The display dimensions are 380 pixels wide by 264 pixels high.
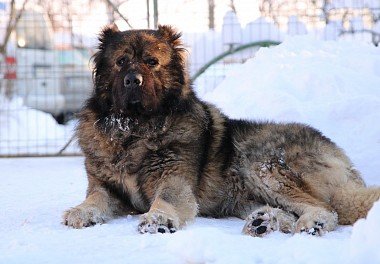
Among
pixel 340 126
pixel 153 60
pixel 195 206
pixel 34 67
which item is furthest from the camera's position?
pixel 34 67

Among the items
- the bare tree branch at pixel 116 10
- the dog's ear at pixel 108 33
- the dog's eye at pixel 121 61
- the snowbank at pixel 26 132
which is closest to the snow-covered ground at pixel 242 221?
the snowbank at pixel 26 132

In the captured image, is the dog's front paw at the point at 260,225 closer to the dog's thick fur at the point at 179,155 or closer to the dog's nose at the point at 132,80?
the dog's thick fur at the point at 179,155

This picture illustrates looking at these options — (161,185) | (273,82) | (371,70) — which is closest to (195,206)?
(161,185)

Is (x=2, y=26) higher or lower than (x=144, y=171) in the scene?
higher

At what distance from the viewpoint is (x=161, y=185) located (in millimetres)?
4711

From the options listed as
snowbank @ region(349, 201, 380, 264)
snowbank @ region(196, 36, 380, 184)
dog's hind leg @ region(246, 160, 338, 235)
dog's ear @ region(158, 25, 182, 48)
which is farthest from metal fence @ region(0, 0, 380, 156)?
snowbank @ region(349, 201, 380, 264)

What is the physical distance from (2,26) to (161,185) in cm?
701

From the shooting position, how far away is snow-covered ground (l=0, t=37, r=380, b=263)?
10.3ft

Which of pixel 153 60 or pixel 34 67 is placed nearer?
pixel 153 60

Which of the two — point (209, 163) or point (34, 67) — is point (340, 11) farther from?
point (209, 163)

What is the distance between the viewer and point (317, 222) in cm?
417

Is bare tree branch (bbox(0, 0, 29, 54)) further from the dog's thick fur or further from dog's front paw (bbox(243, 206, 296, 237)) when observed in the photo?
dog's front paw (bbox(243, 206, 296, 237))

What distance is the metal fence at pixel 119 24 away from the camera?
9.74 m

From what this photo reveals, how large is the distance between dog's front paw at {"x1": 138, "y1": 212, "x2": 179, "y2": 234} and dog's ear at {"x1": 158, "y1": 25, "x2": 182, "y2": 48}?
1.60 metres
